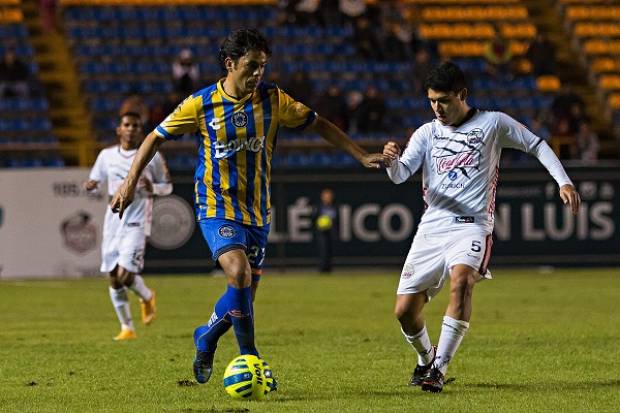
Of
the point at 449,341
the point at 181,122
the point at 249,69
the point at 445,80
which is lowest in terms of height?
the point at 449,341

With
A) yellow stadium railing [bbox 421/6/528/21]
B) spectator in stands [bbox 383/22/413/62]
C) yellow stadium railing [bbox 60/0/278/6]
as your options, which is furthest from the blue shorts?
yellow stadium railing [bbox 421/6/528/21]

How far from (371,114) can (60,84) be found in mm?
7422

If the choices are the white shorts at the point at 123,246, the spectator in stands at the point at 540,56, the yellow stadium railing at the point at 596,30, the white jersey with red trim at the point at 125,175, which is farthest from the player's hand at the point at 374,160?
the yellow stadium railing at the point at 596,30

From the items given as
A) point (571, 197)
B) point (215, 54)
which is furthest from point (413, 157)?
point (215, 54)

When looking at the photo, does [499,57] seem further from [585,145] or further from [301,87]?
[301,87]

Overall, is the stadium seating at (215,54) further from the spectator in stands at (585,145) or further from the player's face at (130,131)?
the player's face at (130,131)

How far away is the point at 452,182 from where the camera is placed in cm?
914

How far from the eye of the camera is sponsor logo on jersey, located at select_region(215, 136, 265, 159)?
29.2 feet

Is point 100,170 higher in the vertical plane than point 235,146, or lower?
lower

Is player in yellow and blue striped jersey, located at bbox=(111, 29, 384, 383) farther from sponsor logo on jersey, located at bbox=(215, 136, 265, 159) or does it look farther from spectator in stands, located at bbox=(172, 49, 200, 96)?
spectator in stands, located at bbox=(172, 49, 200, 96)

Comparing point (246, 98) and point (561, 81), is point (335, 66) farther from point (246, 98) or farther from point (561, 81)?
point (246, 98)

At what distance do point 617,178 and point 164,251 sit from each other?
358 inches

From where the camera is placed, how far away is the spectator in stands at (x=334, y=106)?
27531 mm

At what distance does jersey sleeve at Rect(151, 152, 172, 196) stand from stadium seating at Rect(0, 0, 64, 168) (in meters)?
13.1
